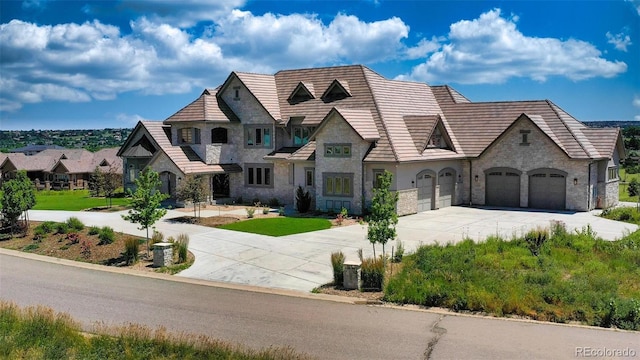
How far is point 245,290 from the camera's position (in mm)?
18234

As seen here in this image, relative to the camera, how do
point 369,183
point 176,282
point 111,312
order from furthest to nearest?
point 369,183 → point 176,282 → point 111,312

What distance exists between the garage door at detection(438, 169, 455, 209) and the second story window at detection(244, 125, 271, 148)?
41.3 feet

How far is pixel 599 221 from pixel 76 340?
27.3 metres

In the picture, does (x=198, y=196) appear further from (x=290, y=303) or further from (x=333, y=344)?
(x=333, y=344)

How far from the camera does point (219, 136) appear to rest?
41875 millimetres

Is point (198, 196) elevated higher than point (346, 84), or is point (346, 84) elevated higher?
point (346, 84)

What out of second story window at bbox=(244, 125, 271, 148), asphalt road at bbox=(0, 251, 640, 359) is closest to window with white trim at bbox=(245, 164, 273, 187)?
second story window at bbox=(244, 125, 271, 148)

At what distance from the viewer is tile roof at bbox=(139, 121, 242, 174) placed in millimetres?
39125

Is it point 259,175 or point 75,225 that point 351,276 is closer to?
point 75,225

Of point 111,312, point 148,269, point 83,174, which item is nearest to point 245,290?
point 111,312

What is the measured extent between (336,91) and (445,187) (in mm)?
10060

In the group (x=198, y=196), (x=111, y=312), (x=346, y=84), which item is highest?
(x=346, y=84)

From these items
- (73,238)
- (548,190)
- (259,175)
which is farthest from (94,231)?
(548,190)

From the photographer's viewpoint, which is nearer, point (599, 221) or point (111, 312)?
point (111, 312)
